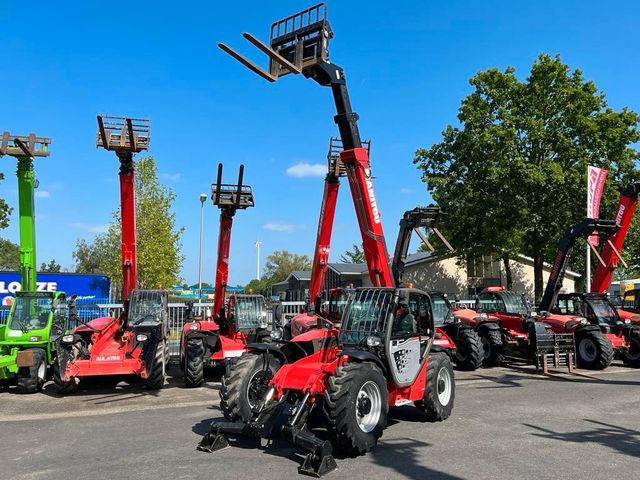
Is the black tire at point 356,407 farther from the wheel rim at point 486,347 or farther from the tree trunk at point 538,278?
Answer: the tree trunk at point 538,278

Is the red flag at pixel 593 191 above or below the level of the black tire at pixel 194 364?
above

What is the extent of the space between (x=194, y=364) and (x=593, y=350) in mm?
10081

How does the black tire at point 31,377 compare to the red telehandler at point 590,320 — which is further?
the red telehandler at point 590,320

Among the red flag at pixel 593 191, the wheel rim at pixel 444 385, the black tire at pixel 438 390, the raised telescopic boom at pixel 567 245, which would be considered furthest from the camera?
the red flag at pixel 593 191

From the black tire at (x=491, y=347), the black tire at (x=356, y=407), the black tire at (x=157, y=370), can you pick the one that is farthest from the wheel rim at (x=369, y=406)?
the black tire at (x=491, y=347)

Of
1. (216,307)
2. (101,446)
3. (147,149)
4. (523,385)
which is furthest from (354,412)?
(216,307)

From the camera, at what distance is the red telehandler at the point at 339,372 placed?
638cm

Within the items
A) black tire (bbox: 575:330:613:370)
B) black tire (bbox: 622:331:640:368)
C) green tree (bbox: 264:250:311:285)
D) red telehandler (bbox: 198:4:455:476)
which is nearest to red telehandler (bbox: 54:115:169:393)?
red telehandler (bbox: 198:4:455:476)

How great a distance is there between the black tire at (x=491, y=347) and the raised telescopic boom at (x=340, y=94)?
515cm

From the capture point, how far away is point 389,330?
24.1ft

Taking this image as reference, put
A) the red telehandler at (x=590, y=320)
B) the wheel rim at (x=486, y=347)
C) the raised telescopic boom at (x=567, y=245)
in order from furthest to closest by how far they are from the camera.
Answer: the raised telescopic boom at (x=567, y=245) < the wheel rim at (x=486, y=347) < the red telehandler at (x=590, y=320)

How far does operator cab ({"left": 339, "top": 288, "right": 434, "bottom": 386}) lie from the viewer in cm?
737

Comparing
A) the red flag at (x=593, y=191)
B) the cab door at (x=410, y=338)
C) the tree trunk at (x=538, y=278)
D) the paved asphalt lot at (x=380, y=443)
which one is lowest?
the paved asphalt lot at (x=380, y=443)

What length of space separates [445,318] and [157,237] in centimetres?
2029
